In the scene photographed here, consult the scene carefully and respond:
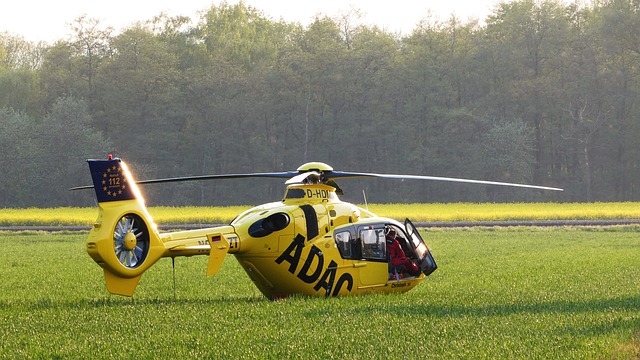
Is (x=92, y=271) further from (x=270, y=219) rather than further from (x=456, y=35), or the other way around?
(x=456, y=35)

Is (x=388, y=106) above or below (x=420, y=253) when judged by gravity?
above

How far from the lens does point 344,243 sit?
19.9 metres

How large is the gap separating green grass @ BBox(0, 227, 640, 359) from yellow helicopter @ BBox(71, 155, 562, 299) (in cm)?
48

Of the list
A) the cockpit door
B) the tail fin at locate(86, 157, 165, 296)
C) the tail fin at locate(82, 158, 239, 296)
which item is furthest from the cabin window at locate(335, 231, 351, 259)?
the tail fin at locate(86, 157, 165, 296)

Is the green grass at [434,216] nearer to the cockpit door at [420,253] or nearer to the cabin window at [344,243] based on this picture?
the cockpit door at [420,253]

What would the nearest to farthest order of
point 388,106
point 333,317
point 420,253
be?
point 333,317 < point 420,253 < point 388,106

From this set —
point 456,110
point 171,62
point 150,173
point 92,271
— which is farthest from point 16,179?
point 92,271

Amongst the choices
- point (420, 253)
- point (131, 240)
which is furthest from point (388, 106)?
point (131, 240)

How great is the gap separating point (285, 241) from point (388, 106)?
255ft

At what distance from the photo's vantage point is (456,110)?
3691 inches

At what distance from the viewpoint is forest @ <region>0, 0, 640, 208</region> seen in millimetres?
92625

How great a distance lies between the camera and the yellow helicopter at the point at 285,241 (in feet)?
56.7

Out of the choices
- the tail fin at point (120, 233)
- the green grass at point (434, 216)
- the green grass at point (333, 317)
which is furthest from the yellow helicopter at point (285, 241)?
the green grass at point (434, 216)

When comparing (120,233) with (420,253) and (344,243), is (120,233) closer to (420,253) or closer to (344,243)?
(344,243)
